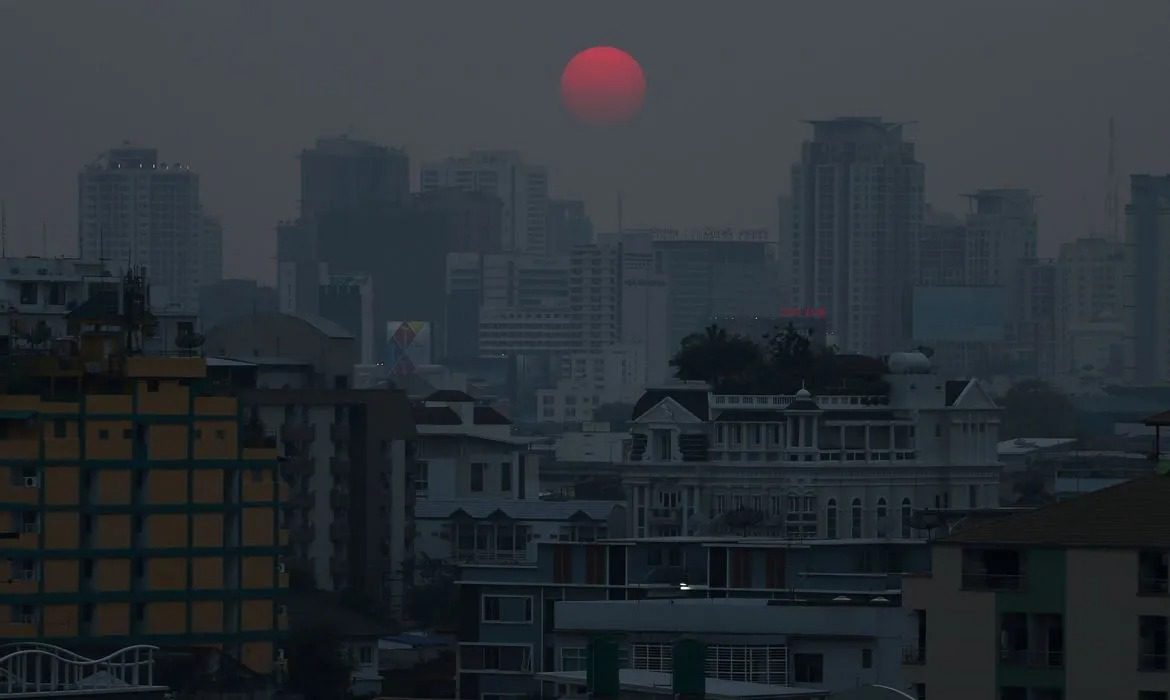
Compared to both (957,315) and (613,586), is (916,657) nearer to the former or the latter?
(613,586)

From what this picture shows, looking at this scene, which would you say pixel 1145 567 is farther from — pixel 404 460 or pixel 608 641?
pixel 404 460

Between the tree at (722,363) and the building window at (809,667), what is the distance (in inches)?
1365

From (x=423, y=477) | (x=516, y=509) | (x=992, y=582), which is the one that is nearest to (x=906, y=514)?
(x=516, y=509)

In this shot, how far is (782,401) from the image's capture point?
203 feet

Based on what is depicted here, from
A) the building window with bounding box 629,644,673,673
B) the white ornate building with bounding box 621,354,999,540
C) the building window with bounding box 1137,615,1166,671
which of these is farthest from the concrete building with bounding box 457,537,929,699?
the white ornate building with bounding box 621,354,999,540

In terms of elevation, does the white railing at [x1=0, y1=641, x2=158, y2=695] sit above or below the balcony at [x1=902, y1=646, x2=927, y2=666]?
below

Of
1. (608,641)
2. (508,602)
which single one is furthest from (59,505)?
(608,641)

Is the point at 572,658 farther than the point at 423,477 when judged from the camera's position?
No

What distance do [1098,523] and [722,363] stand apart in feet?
143

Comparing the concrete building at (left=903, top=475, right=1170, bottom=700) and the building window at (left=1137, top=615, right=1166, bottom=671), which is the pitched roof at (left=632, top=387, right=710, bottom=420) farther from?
the building window at (left=1137, top=615, right=1166, bottom=671)

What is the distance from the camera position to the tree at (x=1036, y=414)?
416 feet

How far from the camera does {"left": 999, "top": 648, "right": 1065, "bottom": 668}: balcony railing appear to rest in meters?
22.1

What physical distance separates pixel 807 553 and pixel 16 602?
7.21 metres

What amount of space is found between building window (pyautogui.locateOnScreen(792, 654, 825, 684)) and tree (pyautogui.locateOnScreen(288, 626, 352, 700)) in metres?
10.9
